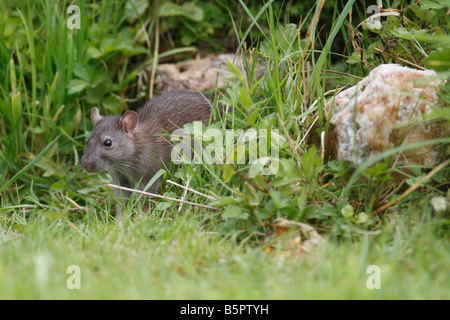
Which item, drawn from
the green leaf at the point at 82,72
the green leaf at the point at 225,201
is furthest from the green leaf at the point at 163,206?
the green leaf at the point at 82,72

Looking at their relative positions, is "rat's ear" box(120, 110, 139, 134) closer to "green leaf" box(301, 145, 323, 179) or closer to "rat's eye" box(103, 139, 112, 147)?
"rat's eye" box(103, 139, 112, 147)

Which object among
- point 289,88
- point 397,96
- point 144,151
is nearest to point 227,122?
point 289,88

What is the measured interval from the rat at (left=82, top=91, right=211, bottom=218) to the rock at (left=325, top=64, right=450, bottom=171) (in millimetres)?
1442

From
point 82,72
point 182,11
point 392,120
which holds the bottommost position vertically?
point 82,72

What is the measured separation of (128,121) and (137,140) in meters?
0.18

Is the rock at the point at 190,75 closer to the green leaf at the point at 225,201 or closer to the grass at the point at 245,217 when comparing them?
the grass at the point at 245,217

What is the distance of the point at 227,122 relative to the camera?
3900 millimetres

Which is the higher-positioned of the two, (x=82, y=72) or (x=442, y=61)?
(x=442, y=61)

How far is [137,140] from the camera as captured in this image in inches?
177

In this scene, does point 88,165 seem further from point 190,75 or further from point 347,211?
point 347,211

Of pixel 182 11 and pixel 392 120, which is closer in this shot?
pixel 392 120

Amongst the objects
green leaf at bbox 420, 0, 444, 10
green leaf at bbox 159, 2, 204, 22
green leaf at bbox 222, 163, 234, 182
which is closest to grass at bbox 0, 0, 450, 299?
green leaf at bbox 222, 163, 234, 182

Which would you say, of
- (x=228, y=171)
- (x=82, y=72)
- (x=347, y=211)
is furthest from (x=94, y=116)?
(x=347, y=211)

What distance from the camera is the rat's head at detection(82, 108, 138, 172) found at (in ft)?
14.1
